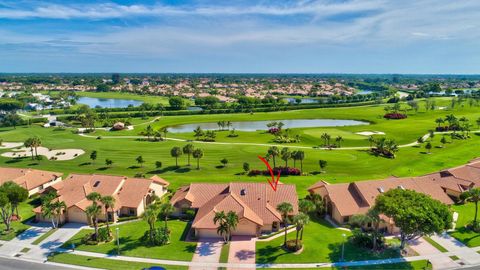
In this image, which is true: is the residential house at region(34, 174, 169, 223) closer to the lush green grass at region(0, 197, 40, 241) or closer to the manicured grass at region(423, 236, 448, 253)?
the lush green grass at region(0, 197, 40, 241)

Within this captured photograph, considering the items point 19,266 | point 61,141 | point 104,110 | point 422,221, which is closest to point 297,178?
point 422,221

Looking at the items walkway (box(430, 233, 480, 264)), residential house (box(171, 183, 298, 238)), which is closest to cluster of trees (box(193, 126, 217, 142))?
residential house (box(171, 183, 298, 238))

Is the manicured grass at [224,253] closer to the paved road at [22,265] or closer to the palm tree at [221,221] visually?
the palm tree at [221,221]

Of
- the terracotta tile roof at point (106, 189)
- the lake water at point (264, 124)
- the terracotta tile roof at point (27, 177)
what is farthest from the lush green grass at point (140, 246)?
the lake water at point (264, 124)

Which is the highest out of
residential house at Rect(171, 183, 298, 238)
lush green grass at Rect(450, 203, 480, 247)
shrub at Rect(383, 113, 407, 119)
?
shrub at Rect(383, 113, 407, 119)

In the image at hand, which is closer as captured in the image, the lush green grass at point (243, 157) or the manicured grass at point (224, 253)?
the manicured grass at point (224, 253)

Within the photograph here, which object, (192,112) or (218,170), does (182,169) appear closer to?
(218,170)
